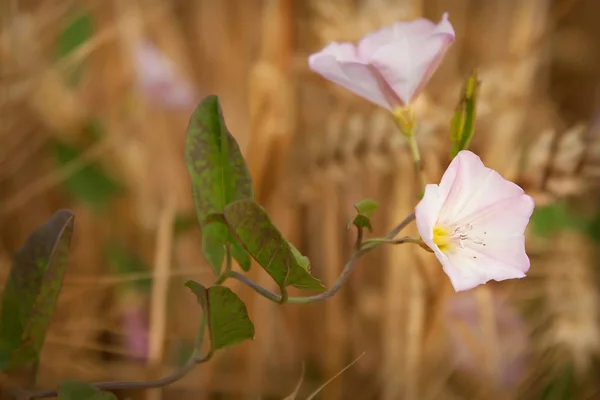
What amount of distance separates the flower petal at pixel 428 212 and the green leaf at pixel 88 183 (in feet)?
1.54

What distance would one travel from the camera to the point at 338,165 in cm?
43

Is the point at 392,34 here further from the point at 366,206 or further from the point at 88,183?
the point at 88,183

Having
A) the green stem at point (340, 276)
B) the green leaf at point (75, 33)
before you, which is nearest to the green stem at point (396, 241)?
the green stem at point (340, 276)

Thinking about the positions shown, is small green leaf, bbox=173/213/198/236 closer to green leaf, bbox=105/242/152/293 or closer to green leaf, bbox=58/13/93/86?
green leaf, bbox=105/242/152/293

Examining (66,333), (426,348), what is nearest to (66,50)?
(66,333)

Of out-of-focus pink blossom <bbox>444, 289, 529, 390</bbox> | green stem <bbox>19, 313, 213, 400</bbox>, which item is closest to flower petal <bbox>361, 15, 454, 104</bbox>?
green stem <bbox>19, 313, 213, 400</bbox>

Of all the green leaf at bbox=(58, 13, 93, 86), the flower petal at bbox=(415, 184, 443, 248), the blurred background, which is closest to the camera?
the flower petal at bbox=(415, 184, 443, 248)

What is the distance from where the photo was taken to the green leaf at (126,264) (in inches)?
23.0

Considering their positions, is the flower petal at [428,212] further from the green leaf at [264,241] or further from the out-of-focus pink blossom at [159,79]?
the out-of-focus pink blossom at [159,79]

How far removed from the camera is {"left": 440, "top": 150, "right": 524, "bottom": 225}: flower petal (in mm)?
208

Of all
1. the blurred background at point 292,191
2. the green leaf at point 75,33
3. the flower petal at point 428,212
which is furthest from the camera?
the green leaf at point 75,33

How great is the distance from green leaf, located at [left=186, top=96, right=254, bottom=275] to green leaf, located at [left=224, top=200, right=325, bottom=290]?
0.03 meters

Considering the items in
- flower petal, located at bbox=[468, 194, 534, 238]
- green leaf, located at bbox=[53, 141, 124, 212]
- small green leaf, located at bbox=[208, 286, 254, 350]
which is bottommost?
small green leaf, located at bbox=[208, 286, 254, 350]

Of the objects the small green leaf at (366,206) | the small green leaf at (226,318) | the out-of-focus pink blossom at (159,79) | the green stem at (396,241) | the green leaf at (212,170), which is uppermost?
the out-of-focus pink blossom at (159,79)
